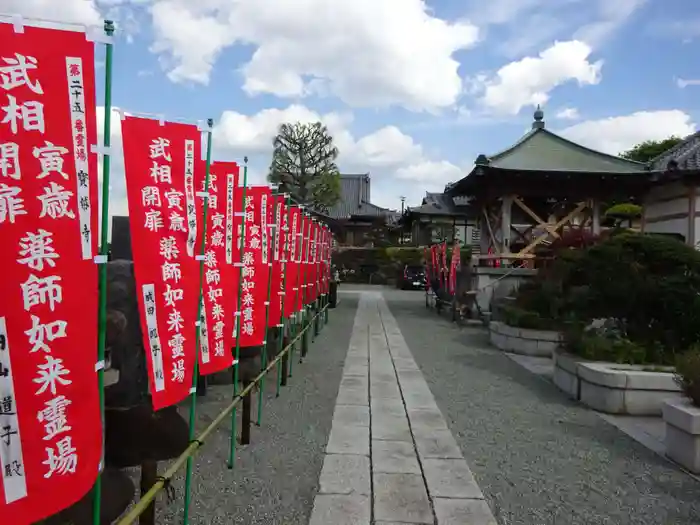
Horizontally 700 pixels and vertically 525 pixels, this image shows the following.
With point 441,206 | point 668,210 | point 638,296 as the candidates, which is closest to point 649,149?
point 441,206

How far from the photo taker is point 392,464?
4.47 meters

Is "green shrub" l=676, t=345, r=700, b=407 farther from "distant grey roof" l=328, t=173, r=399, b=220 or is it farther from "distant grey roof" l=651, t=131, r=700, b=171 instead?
"distant grey roof" l=328, t=173, r=399, b=220

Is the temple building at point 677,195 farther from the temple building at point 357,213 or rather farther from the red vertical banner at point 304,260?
the temple building at point 357,213

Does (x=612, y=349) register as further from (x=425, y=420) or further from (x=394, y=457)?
(x=394, y=457)

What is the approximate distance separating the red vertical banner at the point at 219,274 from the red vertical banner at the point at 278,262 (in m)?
2.18

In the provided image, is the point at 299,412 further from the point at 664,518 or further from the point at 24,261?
the point at 24,261

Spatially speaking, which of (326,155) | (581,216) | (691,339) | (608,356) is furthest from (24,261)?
(326,155)

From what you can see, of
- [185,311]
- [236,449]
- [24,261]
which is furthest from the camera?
[236,449]

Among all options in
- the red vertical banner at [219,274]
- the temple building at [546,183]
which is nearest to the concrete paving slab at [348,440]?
the red vertical banner at [219,274]

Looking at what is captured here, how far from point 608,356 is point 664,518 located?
3.45 meters

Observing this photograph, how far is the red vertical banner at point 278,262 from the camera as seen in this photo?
22.8 ft

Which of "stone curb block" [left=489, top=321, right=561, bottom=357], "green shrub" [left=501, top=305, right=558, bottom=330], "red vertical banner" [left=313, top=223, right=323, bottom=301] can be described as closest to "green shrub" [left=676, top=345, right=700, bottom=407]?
"stone curb block" [left=489, top=321, right=561, bottom=357]

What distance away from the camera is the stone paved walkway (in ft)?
11.8

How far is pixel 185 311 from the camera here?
3.36 meters
